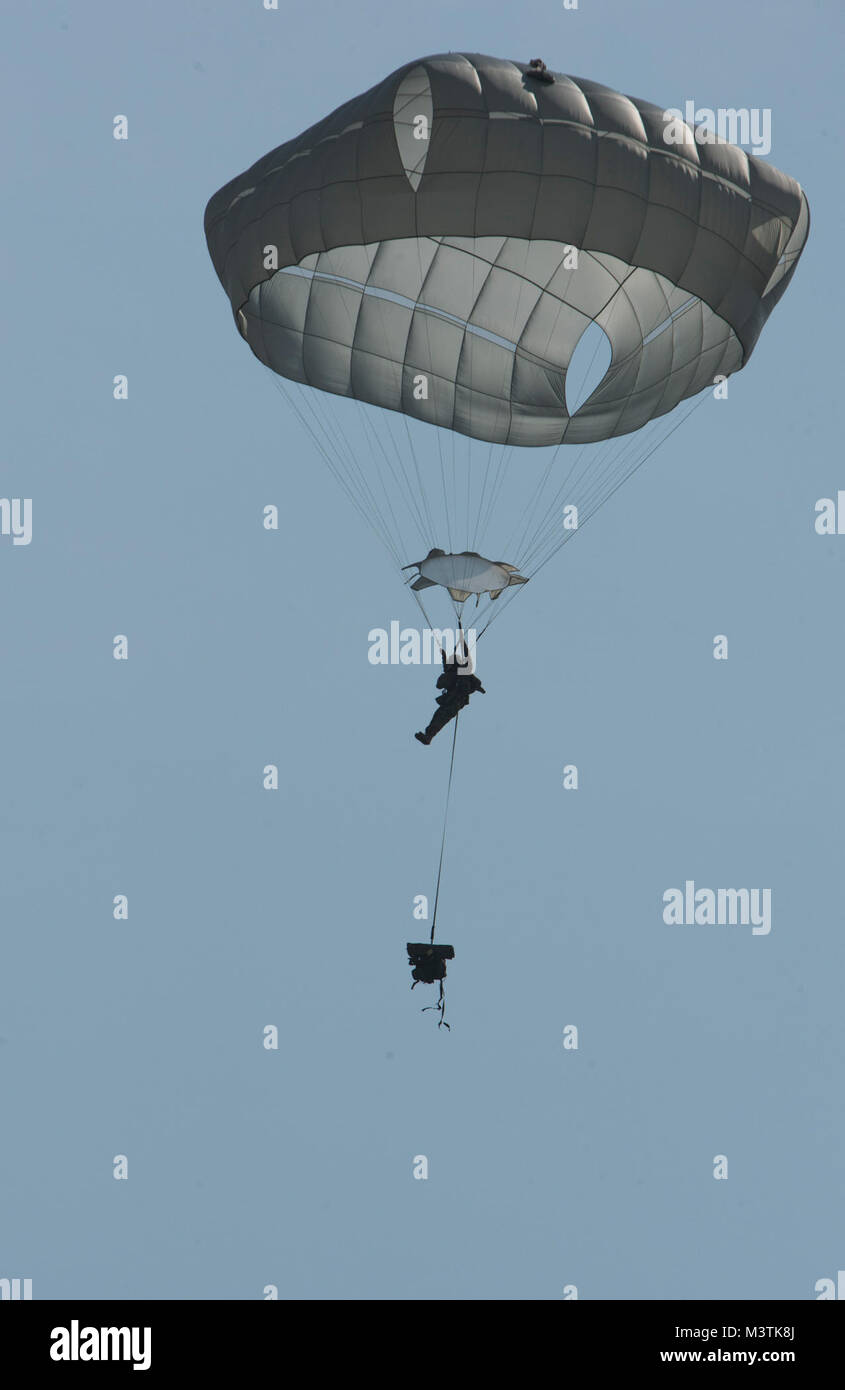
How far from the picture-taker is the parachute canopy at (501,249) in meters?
25.1

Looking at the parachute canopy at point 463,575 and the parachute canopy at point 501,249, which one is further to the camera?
the parachute canopy at point 463,575

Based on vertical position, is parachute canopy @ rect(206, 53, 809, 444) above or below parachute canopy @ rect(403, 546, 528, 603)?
above

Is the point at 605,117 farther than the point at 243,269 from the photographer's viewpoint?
No

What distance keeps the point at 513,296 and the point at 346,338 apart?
243cm

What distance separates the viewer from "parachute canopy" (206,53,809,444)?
82.4 ft

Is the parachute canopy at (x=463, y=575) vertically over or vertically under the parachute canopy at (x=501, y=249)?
under

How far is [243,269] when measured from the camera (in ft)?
89.6

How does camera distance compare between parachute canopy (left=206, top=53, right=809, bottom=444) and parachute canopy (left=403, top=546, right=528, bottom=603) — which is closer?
parachute canopy (left=206, top=53, right=809, bottom=444)

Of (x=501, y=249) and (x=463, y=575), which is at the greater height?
(x=501, y=249)

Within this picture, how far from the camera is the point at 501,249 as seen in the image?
88.0 feet
